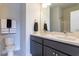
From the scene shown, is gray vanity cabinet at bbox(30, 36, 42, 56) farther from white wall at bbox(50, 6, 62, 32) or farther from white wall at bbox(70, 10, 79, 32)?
white wall at bbox(70, 10, 79, 32)

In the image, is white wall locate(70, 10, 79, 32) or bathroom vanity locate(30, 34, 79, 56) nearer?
bathroom vanity locate(30, 34, 79, 56)

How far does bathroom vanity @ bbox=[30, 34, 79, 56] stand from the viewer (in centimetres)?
150

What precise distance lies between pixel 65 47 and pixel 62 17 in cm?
66

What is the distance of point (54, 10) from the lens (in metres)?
2.13

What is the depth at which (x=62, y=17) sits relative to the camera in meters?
2.12

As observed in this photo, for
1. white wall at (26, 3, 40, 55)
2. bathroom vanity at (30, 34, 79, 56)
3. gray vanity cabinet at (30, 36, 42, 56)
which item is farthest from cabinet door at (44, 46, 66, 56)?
white wall at (26, 3, 40, 55)

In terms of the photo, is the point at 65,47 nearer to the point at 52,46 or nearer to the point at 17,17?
the point at 52,46

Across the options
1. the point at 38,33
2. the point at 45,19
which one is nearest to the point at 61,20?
the point at 45,19

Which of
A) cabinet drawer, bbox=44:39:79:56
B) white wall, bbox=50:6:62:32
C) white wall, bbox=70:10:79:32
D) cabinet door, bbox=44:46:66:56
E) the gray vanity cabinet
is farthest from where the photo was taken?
the gray vanity cabinet

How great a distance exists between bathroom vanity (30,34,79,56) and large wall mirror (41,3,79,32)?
0.77ft

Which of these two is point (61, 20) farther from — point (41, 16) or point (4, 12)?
point (4, 12)

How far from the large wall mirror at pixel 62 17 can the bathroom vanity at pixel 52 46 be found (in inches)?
9.3

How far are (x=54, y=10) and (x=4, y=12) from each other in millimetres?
826

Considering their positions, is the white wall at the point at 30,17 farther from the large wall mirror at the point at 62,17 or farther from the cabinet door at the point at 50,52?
the cabinet door at the point at 50,52
